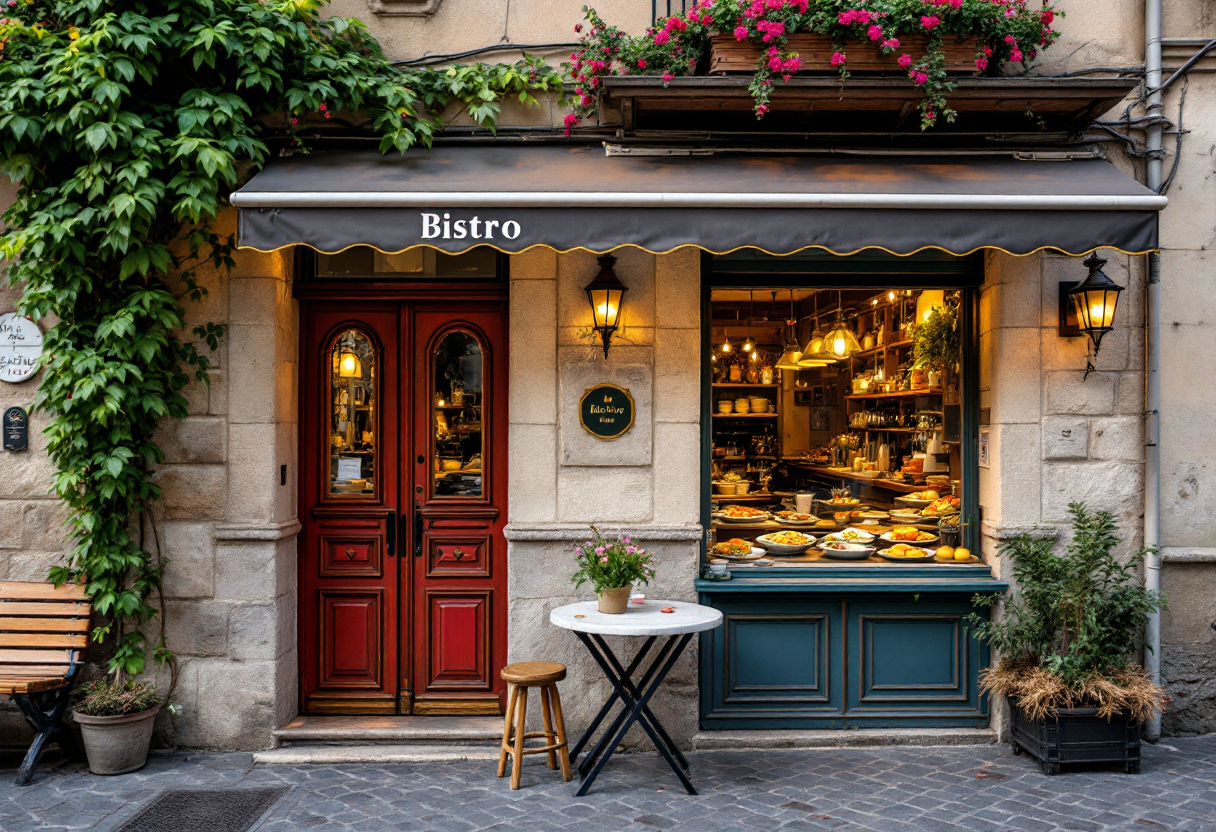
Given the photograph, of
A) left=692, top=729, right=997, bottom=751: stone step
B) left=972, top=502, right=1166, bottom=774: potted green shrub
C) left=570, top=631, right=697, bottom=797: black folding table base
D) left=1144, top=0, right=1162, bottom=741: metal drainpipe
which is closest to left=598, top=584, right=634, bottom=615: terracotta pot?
left=570, top=631, right=697, bottom=797: black folding table base

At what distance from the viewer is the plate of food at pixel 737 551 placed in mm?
6254

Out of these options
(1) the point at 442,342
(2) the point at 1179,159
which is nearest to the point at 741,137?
(1) the point at 442,342

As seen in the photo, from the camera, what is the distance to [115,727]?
533 centimetres

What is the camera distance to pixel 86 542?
18.2 feet

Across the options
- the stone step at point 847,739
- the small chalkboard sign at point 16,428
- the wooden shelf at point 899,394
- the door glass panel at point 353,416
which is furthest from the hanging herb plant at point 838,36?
the small chalkboard sign at point 16,428

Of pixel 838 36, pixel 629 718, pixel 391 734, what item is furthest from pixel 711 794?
pixel 838 36

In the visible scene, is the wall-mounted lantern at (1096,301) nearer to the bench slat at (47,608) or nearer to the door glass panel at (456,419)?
the door glass panel at (456,419)

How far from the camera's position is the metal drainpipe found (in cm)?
582

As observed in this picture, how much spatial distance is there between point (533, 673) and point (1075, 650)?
125 inches

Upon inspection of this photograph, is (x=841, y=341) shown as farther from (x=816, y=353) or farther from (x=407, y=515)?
(x=407, y=515)

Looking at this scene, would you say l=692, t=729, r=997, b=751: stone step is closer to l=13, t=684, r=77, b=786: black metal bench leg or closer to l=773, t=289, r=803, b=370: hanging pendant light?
l=773, t=289, r=803, b=370: hanging pendant light

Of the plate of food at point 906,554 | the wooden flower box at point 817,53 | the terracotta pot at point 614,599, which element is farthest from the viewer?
the plate of food at point 906,554

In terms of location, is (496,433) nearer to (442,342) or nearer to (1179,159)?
(442,342)

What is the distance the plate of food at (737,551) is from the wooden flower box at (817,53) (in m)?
→ 3.09
